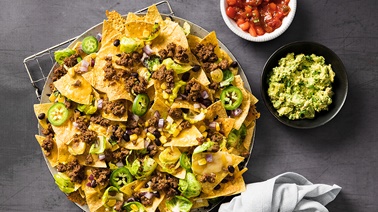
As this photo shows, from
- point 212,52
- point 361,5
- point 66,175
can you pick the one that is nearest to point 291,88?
point 212,52

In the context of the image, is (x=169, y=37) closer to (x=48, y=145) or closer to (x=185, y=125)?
(x=185, y=125)

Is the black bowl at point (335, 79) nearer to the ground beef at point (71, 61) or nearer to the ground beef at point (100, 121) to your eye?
the ground beef at point (100, 121)

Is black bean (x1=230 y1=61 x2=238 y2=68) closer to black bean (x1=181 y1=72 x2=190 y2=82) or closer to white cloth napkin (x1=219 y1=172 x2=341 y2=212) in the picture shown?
black bean (x1=181 y1=72 x2=190 y2=82)

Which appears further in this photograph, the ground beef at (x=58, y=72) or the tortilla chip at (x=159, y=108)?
the ground beef at (x=58, y=72)

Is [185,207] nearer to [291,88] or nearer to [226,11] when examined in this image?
[291,88]

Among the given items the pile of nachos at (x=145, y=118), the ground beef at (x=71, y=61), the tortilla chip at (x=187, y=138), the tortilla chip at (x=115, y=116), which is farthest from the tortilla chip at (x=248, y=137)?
the ground beef at (x=71, y=61)

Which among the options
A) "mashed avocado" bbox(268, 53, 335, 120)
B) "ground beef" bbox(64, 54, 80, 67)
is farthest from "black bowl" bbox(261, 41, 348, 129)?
"ground beef" bbox(64, 54, 80, 67)

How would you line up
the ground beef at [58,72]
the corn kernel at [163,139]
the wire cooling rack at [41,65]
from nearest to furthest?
the corn kernel at [163,139]
the ground beef at [58,72]
the wire cooling rack at [41,65]
